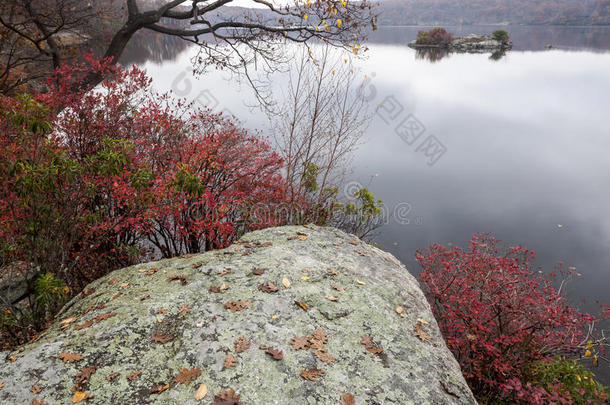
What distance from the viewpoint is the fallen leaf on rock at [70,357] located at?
3.31 meters

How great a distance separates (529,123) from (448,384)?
31.3 metres

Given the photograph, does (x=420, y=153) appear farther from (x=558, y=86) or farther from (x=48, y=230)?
(x=558, y=86)

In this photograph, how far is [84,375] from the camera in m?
3.17

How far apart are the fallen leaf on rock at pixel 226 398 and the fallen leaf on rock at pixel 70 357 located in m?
1.40

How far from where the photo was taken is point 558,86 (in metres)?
39.2

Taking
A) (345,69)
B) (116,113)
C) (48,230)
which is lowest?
(48,230)

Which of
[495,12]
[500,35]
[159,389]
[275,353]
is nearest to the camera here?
[159,389]

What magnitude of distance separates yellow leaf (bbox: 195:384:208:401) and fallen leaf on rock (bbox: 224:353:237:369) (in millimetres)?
274

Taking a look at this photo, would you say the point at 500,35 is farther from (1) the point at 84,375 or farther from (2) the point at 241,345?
(1) the point at 84,375

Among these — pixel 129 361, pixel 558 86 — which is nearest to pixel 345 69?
pixel 129 361

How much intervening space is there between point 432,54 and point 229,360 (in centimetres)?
7231

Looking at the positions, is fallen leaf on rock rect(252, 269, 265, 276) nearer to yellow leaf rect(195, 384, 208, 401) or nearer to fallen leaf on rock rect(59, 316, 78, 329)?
yellow leaf rect(195, 384, 208, 401)

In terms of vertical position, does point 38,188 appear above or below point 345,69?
below

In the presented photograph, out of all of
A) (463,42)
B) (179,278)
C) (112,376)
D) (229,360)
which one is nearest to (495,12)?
(463,42)
